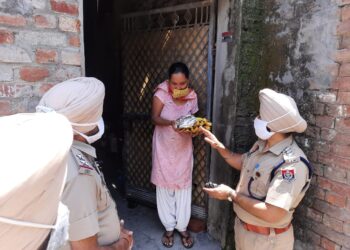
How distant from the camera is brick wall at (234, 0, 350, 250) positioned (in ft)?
7.15

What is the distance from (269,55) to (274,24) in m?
0.26

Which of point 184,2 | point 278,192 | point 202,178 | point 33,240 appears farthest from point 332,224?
point 184,2

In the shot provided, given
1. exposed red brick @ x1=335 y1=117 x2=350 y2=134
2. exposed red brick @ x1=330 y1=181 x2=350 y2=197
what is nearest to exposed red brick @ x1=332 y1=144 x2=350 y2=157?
exposed red brick @ x1=335 y1=117 x2=350 y2=134

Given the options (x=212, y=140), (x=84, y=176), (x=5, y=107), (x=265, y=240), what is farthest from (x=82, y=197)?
(x=212, y=140)

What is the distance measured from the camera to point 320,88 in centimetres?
231

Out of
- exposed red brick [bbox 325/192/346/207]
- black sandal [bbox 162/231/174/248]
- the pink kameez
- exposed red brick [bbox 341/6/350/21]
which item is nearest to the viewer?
exposed red brick [bbox 341/6/350/21]

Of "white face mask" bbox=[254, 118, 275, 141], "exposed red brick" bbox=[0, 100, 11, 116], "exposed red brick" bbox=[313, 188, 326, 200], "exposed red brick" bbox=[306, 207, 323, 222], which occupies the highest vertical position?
"exposed red brick" bbox=[0, 100, 11, 116]

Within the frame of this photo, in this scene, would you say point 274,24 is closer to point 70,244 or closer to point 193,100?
point 193,100

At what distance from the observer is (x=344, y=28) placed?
2117 mm

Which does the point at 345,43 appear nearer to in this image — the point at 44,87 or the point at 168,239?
the point at 44,87

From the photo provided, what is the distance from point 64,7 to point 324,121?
6.40 feet

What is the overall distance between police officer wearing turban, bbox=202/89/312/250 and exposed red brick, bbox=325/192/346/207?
0.36 m

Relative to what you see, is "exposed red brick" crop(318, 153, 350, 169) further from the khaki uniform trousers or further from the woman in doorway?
the woman in doorway

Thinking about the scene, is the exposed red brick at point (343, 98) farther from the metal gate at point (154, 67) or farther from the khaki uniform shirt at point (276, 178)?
the metal gate at point (154, 67)
